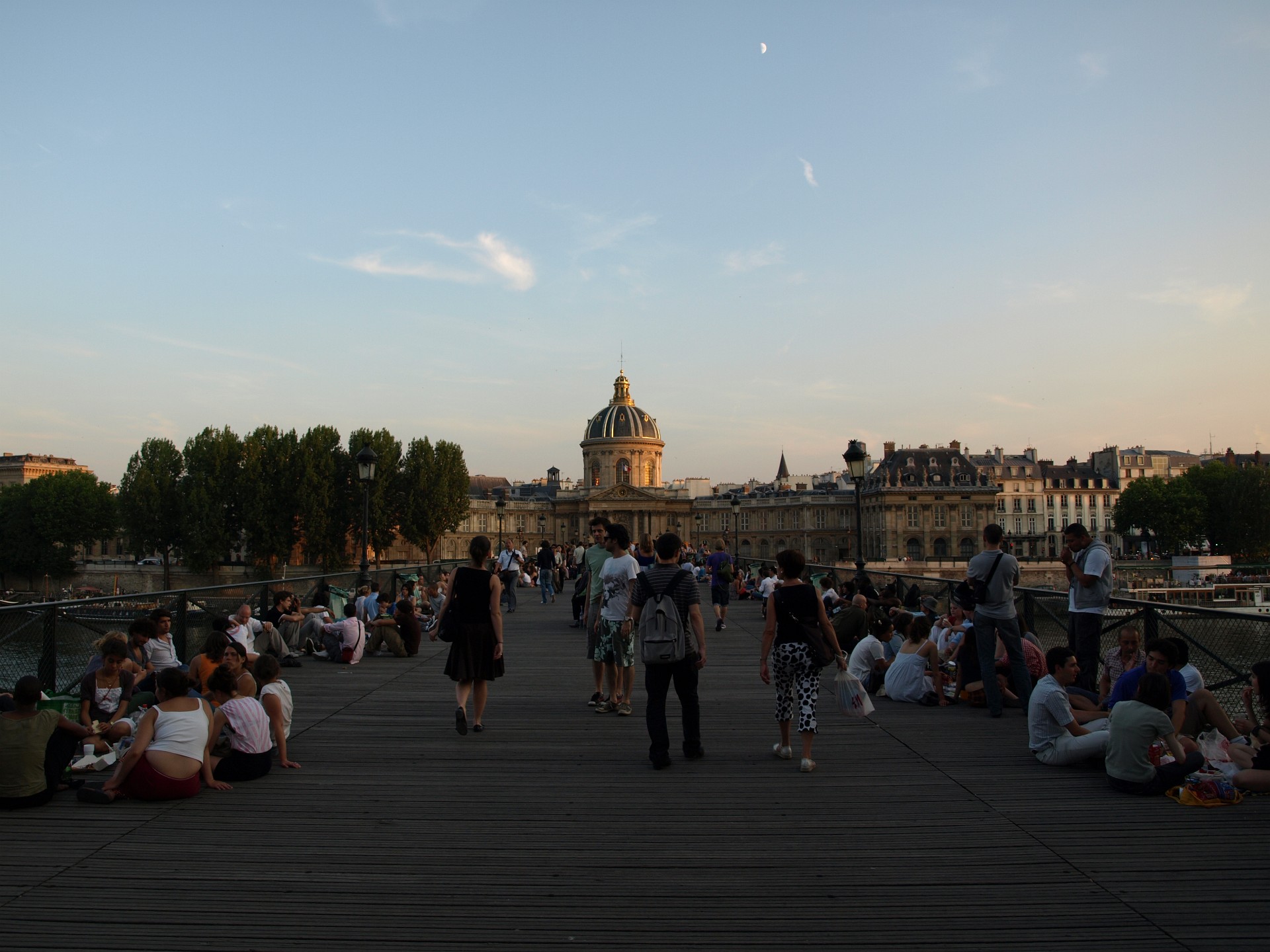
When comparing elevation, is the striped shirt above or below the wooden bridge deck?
above

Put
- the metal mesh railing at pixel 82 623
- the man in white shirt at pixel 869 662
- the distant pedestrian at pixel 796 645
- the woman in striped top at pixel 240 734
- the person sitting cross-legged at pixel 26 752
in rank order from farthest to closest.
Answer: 1. the man in white shirt at pixel 869 662
2. the metal mesh railing at pixel 82 623
3. the distant pedestrian at pixel 796 645
4. the woman in striped top at pixel 240 734
5. the person sitting cross-legged at pixel 26 752

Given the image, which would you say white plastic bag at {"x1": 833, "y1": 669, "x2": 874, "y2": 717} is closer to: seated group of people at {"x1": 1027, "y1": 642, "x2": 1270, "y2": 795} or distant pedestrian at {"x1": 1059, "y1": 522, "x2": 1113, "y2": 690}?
seated group of people at {"x1": 1027, "y1": 642, "x2": 1270, "y2": 795}

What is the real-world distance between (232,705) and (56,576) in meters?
84.3

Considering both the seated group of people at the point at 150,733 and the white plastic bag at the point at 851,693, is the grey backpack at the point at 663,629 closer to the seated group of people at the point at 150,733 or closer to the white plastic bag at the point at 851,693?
the white plastic bag at the point at 851,693

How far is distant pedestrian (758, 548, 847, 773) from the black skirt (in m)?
2.54

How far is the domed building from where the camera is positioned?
107000 millimetres

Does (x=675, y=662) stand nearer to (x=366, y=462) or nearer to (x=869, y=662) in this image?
(x=869, y=662)

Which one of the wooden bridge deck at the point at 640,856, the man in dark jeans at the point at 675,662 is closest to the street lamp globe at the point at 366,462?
the wooden bridge deck at the point at 640,856

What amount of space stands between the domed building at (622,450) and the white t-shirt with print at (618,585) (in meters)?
95.0

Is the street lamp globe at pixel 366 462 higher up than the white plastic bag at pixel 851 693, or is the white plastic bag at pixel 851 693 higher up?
the street lamp globe at pixel 366 462

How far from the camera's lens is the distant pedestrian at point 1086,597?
9.37 metres

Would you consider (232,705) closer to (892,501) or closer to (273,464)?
(273,464)

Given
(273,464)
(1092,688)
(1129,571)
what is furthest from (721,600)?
(1129,571)

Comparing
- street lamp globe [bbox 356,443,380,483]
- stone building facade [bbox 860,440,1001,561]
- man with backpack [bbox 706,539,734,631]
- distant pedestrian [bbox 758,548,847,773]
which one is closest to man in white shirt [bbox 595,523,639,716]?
distant pedestrian [bbox 758,548,847,773]
